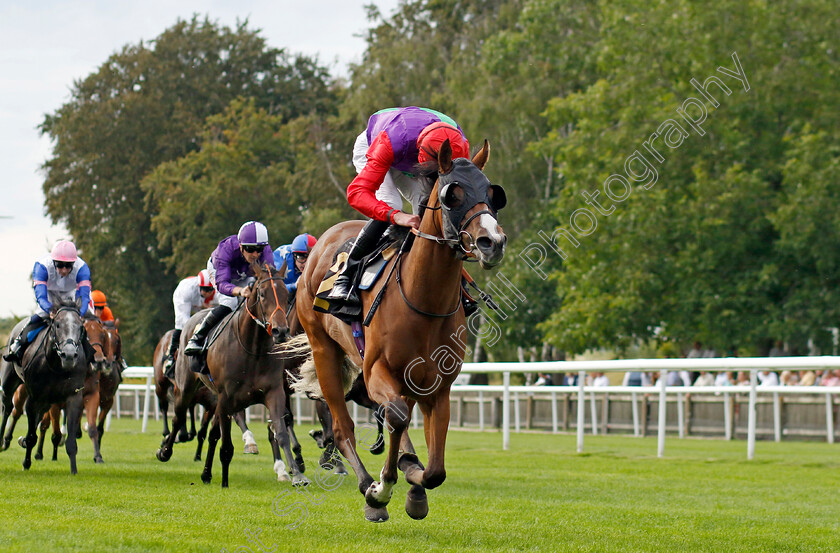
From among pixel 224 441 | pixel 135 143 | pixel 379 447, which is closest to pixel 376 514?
pixel 379 447

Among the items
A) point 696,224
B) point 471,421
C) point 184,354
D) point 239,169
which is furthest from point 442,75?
point 184,354

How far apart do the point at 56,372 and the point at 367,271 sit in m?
5.08

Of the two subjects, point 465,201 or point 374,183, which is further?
point 374,183

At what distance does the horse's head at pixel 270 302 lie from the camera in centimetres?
912

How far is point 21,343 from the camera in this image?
10648 mm

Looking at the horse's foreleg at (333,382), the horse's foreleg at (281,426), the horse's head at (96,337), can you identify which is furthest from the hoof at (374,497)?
the horse's head at (96,337)

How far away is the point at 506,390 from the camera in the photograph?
15359 mm

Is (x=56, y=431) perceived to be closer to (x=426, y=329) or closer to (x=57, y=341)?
Answer: (x=57, y=341)

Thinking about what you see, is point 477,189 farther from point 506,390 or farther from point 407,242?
point 506,390

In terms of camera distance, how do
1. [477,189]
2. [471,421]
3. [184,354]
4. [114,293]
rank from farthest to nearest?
[114,293], [471,421], [184,354], [477,189]

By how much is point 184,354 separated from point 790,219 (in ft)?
53.7

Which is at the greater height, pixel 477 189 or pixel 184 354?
pixel 477 189

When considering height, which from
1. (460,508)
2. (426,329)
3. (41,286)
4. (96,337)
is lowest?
(460,508)

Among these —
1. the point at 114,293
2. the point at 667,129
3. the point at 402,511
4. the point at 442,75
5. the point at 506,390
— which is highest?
the point at 442,75
